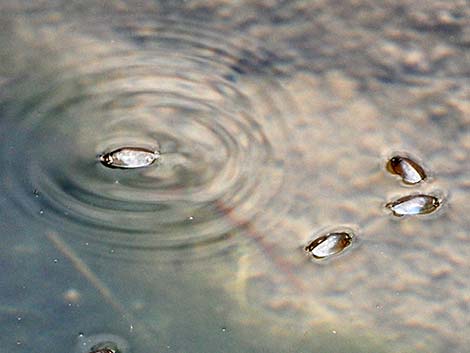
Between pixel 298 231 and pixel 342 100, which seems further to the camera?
pixel 342 100

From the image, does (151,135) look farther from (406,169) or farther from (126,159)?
(406,169)

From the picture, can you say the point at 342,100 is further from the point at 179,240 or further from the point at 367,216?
the point at 179,240

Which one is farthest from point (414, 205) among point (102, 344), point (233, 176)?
point (102, 344)

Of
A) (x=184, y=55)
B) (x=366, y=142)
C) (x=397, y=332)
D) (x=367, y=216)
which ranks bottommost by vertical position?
(x=397, y=332)

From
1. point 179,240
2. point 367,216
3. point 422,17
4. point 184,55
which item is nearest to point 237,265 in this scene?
point 179,240


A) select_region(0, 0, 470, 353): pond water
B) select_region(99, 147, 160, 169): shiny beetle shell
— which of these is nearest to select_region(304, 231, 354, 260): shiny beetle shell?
select_region(0, 0, 470, 353): pond water

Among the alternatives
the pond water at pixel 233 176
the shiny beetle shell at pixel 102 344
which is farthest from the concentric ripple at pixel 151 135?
the shiny beetle shell at pixel 102 344

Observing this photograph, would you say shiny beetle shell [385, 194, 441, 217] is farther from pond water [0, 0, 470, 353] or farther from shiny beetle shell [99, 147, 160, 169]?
shiny beetle shell [99, 147, 160, 169]
